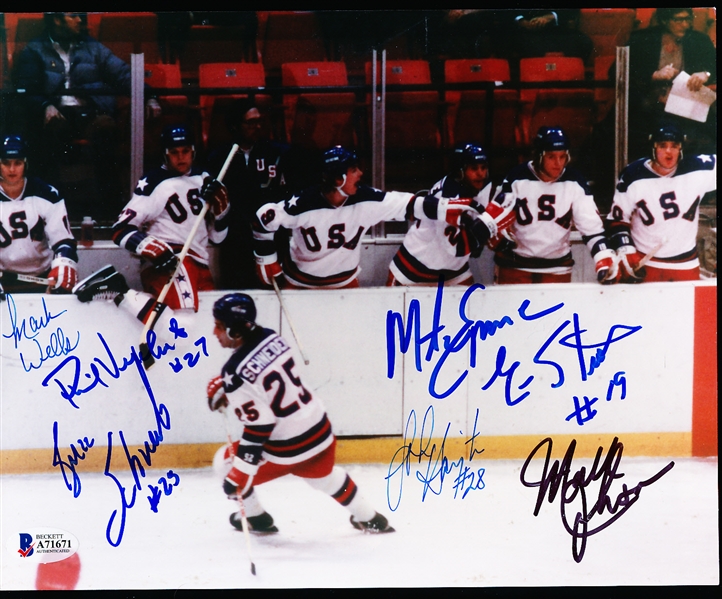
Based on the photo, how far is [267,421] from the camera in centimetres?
359

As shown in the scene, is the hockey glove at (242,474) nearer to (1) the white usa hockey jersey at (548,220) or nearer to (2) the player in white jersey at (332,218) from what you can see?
(2) the player in white jersey at (332,218)

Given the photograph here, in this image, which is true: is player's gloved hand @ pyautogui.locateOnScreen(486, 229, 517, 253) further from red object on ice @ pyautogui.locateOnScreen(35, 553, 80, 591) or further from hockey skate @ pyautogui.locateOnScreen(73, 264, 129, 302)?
red object on ice @ pyautogui.locateOnScreen(35, 553, 80, 591)

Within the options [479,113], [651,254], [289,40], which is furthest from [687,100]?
[289,40]

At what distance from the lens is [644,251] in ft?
12.6

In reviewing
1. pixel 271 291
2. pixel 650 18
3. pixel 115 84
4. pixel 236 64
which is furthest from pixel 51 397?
pixel 650 18

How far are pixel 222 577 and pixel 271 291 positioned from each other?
1.04 m

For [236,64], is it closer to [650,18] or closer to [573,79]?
[573,79]

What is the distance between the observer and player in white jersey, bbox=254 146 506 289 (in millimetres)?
3719

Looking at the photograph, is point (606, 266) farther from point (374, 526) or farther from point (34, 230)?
point (34, 230)

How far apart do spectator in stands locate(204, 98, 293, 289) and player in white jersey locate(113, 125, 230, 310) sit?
44mm

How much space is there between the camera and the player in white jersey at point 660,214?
3.78 meters
